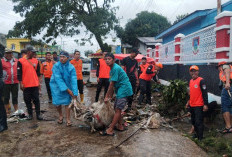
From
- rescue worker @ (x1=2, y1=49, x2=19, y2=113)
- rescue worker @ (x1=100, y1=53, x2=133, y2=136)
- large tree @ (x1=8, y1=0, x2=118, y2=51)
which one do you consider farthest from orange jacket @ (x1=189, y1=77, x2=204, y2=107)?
large tree @ (x1=8, y1=0, x2=118, y2=51)

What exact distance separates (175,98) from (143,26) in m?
27.9

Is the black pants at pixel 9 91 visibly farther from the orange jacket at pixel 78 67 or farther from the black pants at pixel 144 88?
the black pants at pixel 144 88

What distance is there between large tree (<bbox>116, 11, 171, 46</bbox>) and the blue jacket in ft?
85.2

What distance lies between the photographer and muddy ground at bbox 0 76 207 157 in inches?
129

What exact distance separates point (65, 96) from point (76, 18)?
16085 millimetres

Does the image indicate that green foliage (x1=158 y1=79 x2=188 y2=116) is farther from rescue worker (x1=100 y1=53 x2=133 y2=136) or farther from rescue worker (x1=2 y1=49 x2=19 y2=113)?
rescue worker (x1=2 y1=49 x2=19 y2=113)

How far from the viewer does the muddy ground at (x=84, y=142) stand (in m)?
3.27

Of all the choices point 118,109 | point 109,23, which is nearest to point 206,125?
point 118,109

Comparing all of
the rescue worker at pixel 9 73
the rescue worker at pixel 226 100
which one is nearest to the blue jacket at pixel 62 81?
the rescue worker at pixel 9 73

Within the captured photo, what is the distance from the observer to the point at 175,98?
598 centimetres

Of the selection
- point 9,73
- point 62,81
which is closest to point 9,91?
point 9,73

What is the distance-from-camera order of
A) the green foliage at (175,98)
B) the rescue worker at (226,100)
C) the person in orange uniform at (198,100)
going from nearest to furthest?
the person in orange uniform at (198,100), the rescue worker at (226,100), the green foliage at (175,98)

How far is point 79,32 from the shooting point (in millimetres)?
21125

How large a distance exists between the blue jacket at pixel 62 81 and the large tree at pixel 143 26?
2598 centimetres
